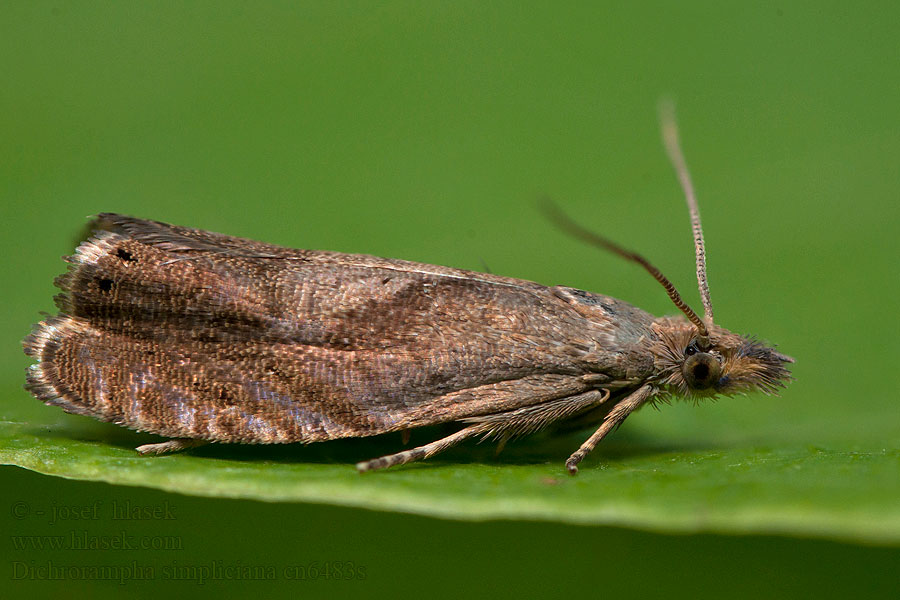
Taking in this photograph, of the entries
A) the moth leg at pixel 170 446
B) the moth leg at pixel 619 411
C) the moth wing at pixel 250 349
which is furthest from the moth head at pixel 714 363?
the moth leg at pixel 170 446

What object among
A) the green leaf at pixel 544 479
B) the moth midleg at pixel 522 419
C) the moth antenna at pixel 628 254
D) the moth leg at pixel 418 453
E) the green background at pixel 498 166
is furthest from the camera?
the green background at pixel 498 166

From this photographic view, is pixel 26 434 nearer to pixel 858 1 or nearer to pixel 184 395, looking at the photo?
pixel 184 395

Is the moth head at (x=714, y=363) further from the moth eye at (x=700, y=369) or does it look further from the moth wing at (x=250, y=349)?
the moth wing at (x=250, y=349)

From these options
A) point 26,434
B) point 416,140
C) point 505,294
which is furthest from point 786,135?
point 26,434

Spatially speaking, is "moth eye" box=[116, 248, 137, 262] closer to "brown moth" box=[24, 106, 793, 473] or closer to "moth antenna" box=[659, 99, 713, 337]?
"brown moth" box=[24, 106, 793, 473]

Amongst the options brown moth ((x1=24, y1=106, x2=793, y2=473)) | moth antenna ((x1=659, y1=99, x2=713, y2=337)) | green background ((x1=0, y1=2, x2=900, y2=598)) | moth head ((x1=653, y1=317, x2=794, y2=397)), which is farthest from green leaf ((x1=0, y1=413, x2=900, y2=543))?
moth antenna ((x1=659, y1=99, x2=713, y2=337))
